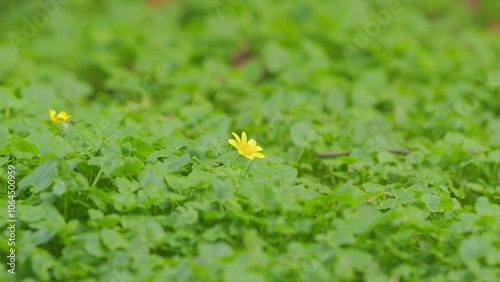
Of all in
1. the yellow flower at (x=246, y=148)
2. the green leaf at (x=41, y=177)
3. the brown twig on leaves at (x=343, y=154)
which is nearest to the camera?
the green leaf at (x=41, y=177)

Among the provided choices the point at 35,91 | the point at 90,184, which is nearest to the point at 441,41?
the point at 35,91

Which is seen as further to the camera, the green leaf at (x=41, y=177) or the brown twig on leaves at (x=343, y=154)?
the brown twig on leaves at (x=343, y=154)

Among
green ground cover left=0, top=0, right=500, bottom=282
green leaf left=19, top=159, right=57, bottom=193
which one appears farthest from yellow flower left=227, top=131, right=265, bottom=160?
green leaf left=19, top=159, right=57, bottom=193

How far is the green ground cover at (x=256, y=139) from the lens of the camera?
213cm

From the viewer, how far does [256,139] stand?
3553 millimetres

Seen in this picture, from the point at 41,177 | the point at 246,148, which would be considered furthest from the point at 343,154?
the point at 41,177

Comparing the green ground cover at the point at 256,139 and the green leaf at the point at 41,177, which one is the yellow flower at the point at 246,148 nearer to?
the green ground cover at the point at 256,139

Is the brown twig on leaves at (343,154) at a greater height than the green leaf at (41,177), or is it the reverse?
the green leaf at (41,177)

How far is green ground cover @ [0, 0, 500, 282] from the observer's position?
213 centimetres

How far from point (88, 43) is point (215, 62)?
4.35ft

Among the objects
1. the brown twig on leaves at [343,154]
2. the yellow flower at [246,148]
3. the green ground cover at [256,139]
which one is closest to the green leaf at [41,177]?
the green ground cover at [256,139]

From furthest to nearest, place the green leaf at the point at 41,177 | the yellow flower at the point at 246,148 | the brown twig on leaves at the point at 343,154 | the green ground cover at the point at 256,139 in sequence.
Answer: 1. the brown twig on leaves at the point at 343,154
2. the yellow flower at the point at 246,148
3. the green leaf at the point at 41,177
4. the green ground cover at the point at 256,139

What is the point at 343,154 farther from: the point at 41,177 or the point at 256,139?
the point at 41,177

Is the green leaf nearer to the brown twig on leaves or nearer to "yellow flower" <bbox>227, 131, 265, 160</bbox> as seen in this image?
"yellow flower" <bbox>227, 131, 265, 160</bbox>
